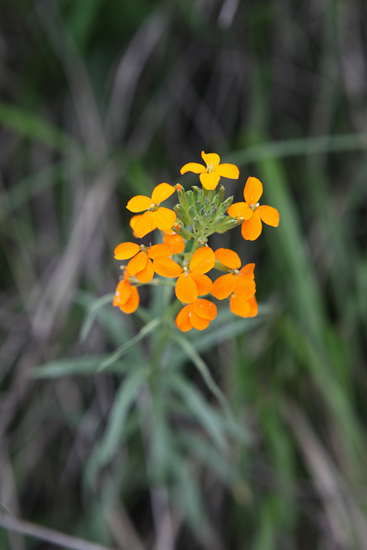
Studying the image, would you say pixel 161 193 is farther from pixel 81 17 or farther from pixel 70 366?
pixel 81 17

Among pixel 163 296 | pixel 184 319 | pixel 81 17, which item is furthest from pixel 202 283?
pixel 81 17

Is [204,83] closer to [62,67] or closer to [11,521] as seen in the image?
[62,67]

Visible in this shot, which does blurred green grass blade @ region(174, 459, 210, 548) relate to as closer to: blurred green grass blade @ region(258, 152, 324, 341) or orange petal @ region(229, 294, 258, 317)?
blurred green grass blade @ region(258, 152, 324, 341)

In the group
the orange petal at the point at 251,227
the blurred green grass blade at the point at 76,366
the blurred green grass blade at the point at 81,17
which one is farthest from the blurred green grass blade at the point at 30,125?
the orange petal at the point at 251,227

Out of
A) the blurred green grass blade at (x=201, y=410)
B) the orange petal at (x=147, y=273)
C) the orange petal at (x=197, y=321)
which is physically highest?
the orange petal at (x=147, y=273)

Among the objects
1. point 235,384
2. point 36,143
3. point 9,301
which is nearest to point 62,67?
point 36,143

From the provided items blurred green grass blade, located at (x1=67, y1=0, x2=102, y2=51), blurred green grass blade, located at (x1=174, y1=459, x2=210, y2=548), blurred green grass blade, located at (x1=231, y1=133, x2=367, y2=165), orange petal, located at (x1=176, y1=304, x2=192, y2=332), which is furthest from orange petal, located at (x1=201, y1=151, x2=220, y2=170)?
blurred green grass blade, located at (x1=67, y1=0, x2=102, y2=51)

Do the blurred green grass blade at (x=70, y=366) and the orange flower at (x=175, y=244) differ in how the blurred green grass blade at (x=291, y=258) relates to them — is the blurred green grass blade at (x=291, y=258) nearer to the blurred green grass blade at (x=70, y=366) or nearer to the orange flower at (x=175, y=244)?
the blurred green grass blade at (x=70, y=366)
